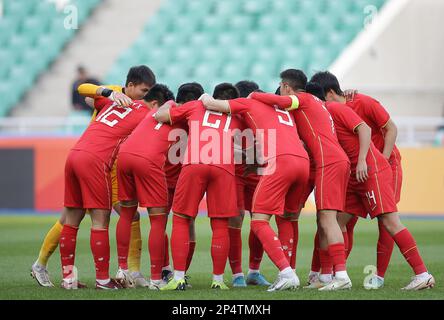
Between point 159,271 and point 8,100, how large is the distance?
14715 millimetres

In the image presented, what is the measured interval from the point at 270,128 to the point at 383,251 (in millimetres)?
Answer: 1620


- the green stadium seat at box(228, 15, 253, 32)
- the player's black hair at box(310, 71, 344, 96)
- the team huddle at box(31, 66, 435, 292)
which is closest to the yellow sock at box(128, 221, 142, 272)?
the team huddle at box(31, 66, 435, 292)

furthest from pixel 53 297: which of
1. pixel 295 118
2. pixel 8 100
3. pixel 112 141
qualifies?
pixel 8 100

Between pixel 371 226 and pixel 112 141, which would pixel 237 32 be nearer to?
pixel 371 226

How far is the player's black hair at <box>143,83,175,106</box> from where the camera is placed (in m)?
8.55

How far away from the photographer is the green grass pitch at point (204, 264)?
7370mm

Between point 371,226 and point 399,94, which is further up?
point 399,94

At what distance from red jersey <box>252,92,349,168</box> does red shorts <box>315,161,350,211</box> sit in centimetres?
6

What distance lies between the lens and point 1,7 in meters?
23.9

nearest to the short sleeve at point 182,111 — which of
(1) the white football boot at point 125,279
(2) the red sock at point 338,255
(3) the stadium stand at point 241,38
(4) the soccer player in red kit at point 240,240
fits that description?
(4) the soccer player in red kit at point 240,240

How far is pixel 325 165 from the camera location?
26.0 feet

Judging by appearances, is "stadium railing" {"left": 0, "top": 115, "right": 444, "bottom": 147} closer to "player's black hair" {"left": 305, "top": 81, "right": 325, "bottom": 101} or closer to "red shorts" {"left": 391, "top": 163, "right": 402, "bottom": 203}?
"red shorts" {"left": 391, "top": 163, "right": 402, "bottom": 203}

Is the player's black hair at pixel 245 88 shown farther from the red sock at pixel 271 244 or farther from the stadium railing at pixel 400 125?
the stadium railing at pixel 400 125

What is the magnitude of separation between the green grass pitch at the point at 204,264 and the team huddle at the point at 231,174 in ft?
0.86
